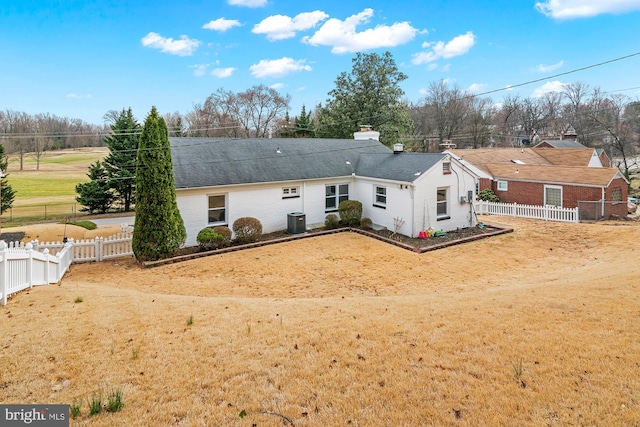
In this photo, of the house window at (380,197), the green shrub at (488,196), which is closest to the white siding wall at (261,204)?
the house window at (380,197)

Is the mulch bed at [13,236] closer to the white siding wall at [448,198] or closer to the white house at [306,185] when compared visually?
the white house at [306,185]

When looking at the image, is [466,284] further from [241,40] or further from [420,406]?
[241,40]

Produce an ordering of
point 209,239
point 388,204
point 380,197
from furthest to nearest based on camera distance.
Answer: point 380,197 < point 388,204 < point 209,239

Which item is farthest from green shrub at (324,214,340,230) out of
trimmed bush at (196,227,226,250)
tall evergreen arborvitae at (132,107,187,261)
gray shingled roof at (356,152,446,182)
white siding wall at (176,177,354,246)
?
tall evergreen arborvitae at (132,107,187,261)

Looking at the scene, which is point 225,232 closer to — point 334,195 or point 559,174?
point 334,195

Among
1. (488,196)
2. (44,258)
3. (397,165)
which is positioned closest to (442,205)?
(397,165)

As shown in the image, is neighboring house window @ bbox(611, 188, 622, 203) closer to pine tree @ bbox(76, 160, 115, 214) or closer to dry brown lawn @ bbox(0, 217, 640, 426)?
dry brown lawn @ bbox(0, 217, 640, 426)
